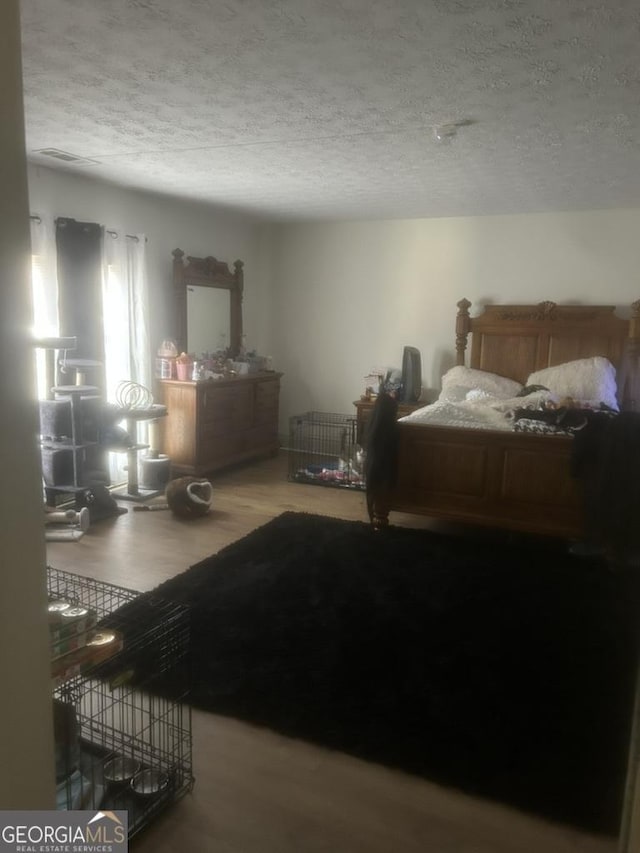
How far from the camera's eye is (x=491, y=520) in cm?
375

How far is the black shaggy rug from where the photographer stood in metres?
1.96

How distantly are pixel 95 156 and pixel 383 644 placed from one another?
3.17 m

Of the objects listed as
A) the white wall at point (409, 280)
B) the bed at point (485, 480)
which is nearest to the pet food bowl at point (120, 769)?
the bed at point (485, 480)

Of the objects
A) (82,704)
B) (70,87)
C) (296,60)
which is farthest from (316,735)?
(70,87)

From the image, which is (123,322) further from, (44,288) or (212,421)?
(212,421)

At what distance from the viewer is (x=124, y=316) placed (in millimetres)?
4703

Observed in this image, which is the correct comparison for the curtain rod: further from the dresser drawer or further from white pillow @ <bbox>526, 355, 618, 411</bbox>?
white pillow @ <bbox>526, 355, 618, 411</bbox>

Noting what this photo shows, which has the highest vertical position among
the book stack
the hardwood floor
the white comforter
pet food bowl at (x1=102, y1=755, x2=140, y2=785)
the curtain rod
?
the curtain rod

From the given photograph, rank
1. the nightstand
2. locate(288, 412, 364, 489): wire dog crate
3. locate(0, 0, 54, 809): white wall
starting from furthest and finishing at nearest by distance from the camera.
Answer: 1. the nightstand
2. locate(288, 412, 364, 489): wire dog crate
3. locate(0, 0, 54, 809): white wall

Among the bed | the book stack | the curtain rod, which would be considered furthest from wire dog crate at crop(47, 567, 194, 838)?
the curtain rod

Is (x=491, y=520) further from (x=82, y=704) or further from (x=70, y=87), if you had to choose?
(x=70, y=87)

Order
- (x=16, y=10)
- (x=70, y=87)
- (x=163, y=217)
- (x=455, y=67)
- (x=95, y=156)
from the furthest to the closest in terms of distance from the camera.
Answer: (x=163, y=217) < (x=95, y=156) < (x=70, y=87) < (x=455, y=67) < (x=16, y=10)

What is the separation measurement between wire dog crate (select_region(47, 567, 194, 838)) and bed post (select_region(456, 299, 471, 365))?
395 cm

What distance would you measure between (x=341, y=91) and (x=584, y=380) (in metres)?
3.18
